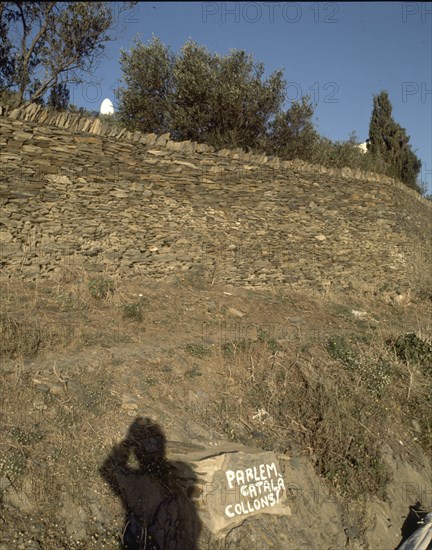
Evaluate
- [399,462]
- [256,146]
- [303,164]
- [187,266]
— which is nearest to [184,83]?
[256,146]

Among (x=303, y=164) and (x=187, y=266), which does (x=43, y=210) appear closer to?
(x=187, y=266)

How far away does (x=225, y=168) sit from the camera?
34.4 feet

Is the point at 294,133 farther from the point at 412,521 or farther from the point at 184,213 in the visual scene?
the point at 412,521

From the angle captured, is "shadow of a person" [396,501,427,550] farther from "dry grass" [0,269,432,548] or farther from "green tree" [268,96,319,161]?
"green tree" [268,96,319,161]

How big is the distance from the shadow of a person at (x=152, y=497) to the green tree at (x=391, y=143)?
18.2m

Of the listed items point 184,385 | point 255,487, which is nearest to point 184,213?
point 184,385

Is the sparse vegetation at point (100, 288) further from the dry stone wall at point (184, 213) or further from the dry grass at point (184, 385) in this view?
the dry stone wall at point (184, 213)

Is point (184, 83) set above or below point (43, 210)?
above

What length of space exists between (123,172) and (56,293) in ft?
9.02

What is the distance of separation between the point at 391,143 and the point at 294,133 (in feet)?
29.7

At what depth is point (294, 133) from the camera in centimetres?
1520

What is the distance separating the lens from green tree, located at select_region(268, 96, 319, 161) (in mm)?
14969

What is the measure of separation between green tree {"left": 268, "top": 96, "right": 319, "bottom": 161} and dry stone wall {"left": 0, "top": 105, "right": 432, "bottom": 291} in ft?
9.88

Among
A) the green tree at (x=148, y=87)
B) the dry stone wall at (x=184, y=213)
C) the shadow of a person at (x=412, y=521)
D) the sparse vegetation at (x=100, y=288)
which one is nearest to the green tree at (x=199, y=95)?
the green tree at (x=148, y=87)
